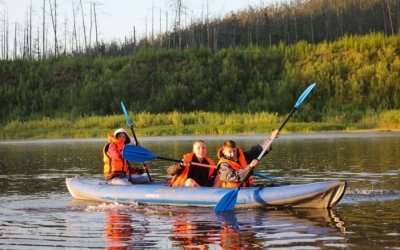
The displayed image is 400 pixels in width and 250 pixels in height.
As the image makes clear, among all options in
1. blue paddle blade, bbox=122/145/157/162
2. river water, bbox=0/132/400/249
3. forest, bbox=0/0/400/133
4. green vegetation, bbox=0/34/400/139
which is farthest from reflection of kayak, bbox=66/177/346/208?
forest, bbox=0/0/400/133

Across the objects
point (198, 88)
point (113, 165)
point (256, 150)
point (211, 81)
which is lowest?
point (113, 165)

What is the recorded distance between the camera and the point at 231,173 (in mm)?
10930

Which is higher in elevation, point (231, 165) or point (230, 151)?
point (230, 151)

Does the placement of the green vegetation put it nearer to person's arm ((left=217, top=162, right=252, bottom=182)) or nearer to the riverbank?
the riverbank

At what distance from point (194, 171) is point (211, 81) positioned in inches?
1370

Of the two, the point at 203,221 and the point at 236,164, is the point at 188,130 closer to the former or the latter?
the point at 236,164

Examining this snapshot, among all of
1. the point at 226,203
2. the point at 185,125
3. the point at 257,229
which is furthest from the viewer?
the point at 185,125

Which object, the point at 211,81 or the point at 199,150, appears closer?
the point at 199,150

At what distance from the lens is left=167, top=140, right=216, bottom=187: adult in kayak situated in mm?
11461

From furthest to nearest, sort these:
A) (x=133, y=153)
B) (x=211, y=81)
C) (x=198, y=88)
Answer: (x=211, y=81) < (x=198, y=88) < (x=133, y=153)

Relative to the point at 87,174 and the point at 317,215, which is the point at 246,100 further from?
the point at 317,215

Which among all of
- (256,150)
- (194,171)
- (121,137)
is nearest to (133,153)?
(121,137)

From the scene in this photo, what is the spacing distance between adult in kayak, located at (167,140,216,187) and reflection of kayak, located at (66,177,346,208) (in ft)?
0.84

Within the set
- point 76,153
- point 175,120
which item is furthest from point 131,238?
point 175,120
